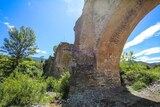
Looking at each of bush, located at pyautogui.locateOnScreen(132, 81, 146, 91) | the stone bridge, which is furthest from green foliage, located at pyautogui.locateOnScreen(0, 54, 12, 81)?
bush, located at pyautogui.locateOnScreen(132, 81, 146, 91)

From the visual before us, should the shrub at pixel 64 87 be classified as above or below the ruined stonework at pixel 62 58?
below

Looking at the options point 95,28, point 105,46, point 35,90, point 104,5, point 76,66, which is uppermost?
point 104,5

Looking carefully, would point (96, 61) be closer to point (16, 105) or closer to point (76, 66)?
point (76, 66)

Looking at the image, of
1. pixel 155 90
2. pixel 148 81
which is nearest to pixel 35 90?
pixel 155 90

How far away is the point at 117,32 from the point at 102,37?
2.34ft

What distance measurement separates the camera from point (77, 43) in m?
9.16

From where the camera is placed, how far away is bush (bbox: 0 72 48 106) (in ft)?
19.9

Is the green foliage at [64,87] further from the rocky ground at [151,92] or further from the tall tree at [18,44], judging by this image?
the tall tree at [18,44]

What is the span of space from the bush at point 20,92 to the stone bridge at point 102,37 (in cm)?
204

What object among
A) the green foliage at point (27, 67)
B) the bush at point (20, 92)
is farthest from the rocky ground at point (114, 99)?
the green foliage at point (27, 67)

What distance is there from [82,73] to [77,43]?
1.28 metres

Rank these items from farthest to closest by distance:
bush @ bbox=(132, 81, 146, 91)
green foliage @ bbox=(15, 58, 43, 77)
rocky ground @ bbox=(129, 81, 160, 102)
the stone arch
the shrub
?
green foliage @ bbox=(15, 58, 43, 77) → bush @ bbox=(132, 81, 146, 91) → the shrub → rocky ground @ bbox=(129, 81, 160, 102) → the stone arch

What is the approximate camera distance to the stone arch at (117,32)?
27.5 ft

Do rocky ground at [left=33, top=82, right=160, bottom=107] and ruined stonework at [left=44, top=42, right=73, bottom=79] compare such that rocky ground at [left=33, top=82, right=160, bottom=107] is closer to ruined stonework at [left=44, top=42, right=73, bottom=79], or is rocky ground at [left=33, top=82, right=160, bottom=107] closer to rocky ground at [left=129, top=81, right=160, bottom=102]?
rocky ground at [left=129, top=81, right=160, bottom=102]
